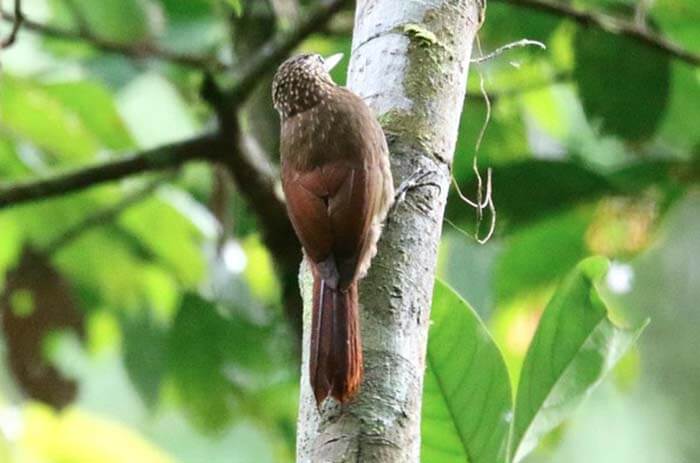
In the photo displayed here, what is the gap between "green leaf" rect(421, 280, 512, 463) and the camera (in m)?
1.73

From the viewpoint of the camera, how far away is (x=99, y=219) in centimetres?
308

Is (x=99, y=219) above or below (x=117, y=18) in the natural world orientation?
below

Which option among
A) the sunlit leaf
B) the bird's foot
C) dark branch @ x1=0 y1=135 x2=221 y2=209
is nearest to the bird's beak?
dark branch @ x1=0 y1=135 x2=221 y2=209

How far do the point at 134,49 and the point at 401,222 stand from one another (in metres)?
1.74

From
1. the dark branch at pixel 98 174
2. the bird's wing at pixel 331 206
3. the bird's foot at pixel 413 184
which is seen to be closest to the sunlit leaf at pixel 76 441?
the dark branch at pixel 98 174

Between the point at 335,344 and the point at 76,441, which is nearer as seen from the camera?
the point at 335,344

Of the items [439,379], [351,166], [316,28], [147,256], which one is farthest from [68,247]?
[439,379]

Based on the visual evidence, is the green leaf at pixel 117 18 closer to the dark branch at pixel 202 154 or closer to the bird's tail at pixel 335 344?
the dark branch at pixel 202 154

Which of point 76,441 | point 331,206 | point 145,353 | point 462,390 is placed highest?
point 145,353

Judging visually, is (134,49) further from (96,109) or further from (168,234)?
(168,234)

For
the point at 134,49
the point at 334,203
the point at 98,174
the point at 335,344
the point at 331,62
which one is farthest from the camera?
the point at 134,49

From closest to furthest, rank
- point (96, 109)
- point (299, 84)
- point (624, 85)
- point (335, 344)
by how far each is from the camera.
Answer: point (335, 344) < point (299, 84) < point (624, 85) < point (96, 109)

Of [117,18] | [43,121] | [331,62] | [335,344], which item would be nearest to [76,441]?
[43,121]

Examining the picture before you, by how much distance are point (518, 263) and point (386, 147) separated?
1294 millimetres
